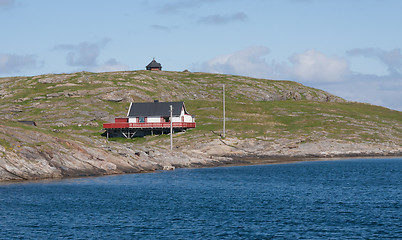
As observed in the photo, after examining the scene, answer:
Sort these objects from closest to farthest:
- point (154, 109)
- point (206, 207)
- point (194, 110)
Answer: point (206, 207), point (154, 109), point (194, 110)

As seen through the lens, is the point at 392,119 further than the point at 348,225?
Yes

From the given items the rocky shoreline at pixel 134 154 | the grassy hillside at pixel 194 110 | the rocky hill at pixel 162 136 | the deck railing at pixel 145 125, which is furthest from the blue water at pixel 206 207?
the grassy hillside at pixel 194 110

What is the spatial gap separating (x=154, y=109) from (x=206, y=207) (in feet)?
272

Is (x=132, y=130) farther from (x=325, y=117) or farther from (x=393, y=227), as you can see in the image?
(x=393, y=227)

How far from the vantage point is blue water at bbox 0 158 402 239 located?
44.5 m

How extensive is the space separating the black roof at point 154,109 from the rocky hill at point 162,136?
338 inches

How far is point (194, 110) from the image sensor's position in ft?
523

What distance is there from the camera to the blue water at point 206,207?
146 feet

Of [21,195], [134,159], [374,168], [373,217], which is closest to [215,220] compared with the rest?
[373,217]

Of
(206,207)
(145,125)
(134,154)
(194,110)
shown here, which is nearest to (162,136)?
(145,125)

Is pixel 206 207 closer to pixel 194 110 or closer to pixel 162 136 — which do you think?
pixel 162 136

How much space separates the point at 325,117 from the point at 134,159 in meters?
79.4

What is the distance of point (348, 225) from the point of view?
47.0 meters

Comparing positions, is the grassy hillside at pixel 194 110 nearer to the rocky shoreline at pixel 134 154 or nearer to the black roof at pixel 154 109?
the rocky shoreline at pixel 134 154
